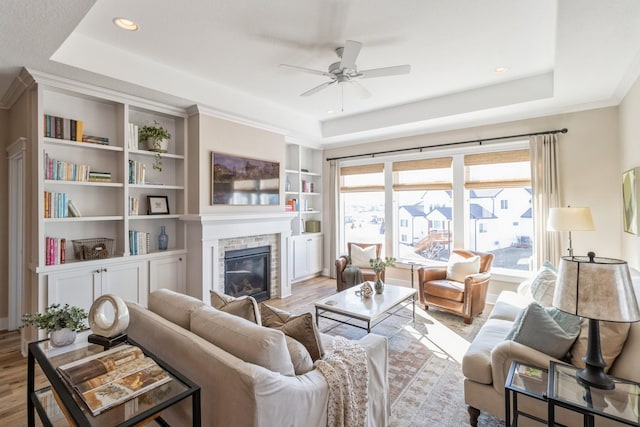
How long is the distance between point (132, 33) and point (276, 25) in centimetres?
129

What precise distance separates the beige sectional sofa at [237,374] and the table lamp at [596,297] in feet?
3.55

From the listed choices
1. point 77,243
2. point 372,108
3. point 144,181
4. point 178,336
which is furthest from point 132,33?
point 372,108

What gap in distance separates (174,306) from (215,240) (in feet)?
7.20

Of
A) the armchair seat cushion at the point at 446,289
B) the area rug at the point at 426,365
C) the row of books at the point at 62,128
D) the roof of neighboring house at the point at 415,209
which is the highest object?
the row of books at the point at 62,128

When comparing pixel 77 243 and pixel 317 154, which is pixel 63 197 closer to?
pixel 77 243

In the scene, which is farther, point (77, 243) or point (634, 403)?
point (77, 243)

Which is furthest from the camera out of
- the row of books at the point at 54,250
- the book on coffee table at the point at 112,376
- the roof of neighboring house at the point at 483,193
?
the roof of neighboring house at the point at 483,193

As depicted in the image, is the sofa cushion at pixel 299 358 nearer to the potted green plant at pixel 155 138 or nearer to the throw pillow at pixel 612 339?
the throw pillow at pixel 612 339

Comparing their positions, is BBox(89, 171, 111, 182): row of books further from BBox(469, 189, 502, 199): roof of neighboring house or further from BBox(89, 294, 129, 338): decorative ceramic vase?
BBox(469, 189, 502, 199): roof of neighboring house

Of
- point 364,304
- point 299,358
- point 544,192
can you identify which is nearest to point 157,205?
point 364,304

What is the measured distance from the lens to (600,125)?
3729 mm

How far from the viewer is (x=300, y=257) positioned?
5867 mm

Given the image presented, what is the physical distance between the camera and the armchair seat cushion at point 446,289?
12.7ft

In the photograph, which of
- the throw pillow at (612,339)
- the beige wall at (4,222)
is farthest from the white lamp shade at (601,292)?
the beige wall at (4,222)
